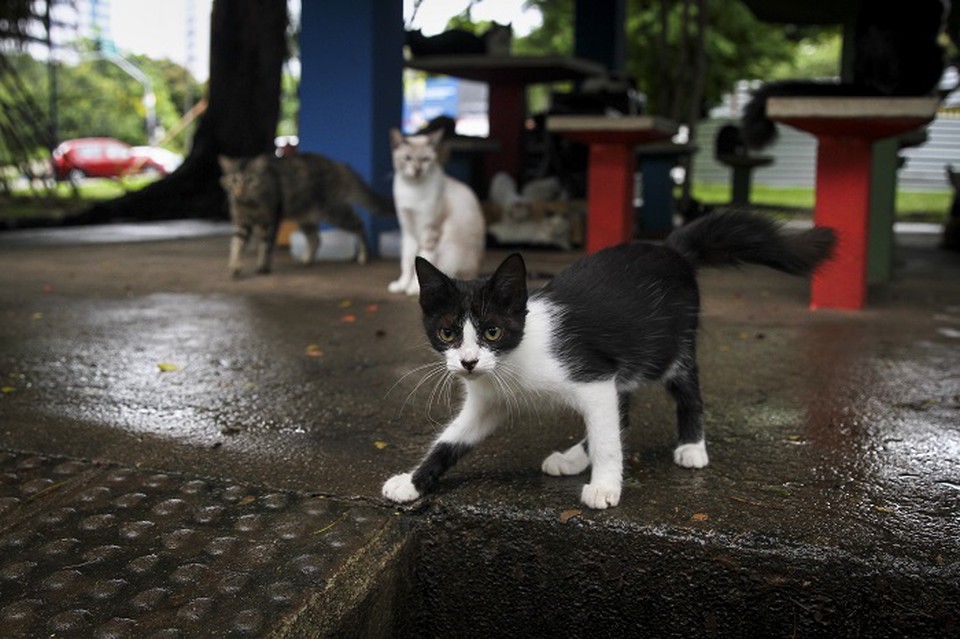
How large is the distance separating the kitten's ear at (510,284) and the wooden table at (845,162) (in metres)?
2.91

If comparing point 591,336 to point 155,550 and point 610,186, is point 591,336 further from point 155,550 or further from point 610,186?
point 610,186

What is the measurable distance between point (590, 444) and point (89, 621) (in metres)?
1.13

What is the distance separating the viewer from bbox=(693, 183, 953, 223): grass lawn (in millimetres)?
15281

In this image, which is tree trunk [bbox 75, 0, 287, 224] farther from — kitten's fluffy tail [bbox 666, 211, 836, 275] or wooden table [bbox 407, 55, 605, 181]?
kitten's fluffy tail [bbox 666, 211, 836, 275]

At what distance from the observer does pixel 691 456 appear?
2.42 metres

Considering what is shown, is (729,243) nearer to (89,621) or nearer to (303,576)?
(303,576)

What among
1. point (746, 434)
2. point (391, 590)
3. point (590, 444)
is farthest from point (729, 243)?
point (391, 590)

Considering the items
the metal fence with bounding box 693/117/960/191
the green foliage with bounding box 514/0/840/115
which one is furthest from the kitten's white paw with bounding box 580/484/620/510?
the metal fence with bounding box 693/117/960/191

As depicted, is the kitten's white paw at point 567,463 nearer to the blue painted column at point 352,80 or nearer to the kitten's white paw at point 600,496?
the kitten's white paw at point 600,496

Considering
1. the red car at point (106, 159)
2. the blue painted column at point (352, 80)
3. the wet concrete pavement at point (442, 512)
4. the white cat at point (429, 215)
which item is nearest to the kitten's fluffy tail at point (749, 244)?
the wet concrete pavement at point (442, 512)

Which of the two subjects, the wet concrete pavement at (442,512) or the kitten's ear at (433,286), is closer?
the wet concrete pavement at (442,512)

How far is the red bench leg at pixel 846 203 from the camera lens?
4.84m

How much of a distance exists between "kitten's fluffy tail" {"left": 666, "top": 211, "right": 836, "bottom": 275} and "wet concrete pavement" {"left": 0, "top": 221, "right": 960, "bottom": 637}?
1.63ft

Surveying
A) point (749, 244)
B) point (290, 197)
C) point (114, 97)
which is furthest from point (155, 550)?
point (114, 97)
